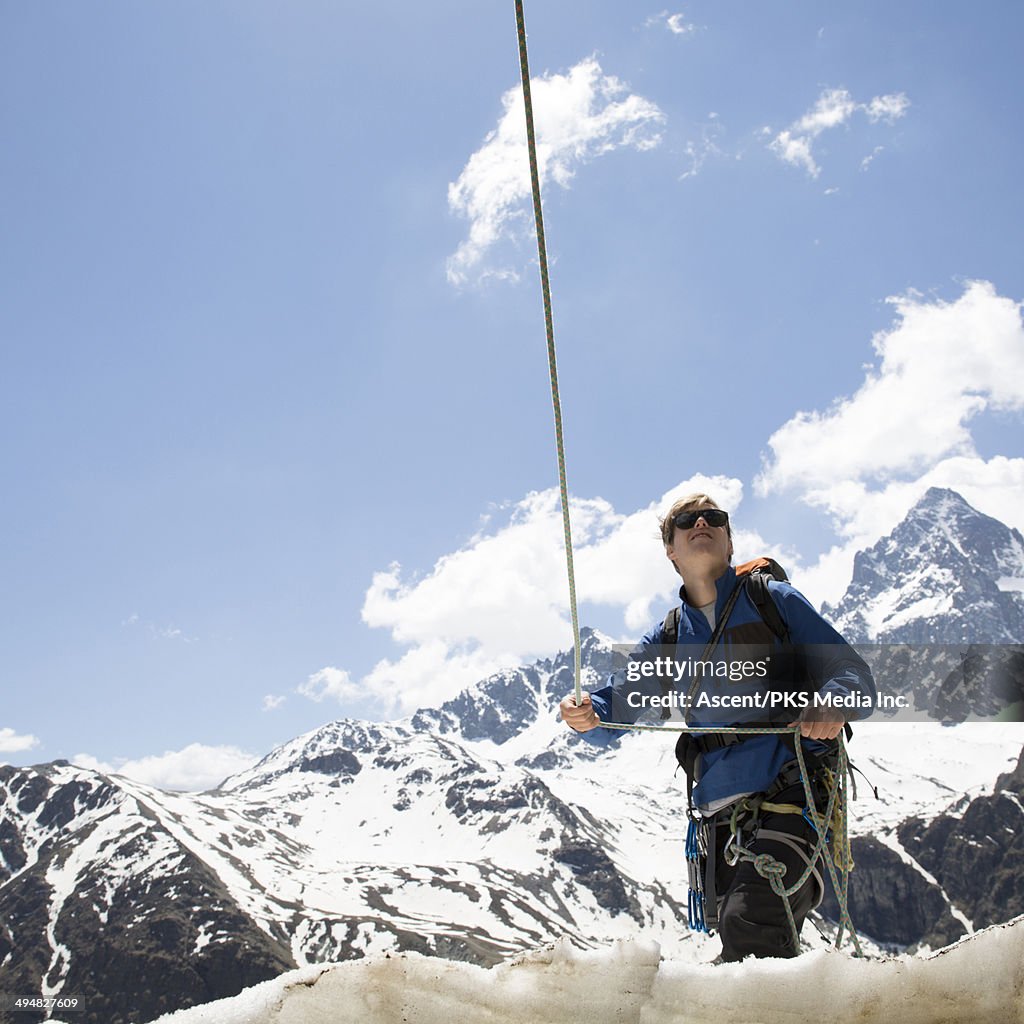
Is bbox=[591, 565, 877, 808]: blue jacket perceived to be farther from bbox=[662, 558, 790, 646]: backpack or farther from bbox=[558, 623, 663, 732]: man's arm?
bbox=[558, 623, 663, 732]: man's arm

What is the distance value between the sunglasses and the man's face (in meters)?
0.02

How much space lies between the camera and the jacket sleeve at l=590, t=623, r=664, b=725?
21.4 feet

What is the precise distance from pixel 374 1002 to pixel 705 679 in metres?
3.60

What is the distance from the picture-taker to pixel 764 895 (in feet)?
16.5

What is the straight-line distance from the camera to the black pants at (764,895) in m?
4.89

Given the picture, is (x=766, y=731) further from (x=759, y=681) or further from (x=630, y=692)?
(x=630, y=692)

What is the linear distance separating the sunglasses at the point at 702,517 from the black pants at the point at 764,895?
1930 millimetres

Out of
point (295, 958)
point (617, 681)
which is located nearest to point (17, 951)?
point (295, 958)

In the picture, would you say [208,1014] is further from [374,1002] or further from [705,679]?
[705,679]

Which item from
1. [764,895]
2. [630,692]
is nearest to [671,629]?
[630,692]

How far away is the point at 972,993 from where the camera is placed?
2691mm

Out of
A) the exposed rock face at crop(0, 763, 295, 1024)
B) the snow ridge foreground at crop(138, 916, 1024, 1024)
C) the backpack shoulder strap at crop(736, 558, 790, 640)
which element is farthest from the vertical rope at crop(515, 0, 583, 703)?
the exposed rock face at crop(0, 763, 295, 1024)

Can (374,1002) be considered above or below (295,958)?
above

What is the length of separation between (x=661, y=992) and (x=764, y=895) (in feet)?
8.36
